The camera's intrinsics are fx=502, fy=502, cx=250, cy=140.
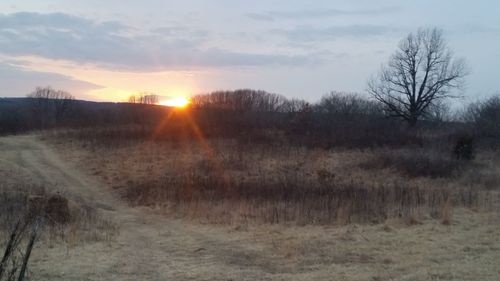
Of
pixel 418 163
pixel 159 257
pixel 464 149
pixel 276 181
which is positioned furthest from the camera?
pixel 464 149

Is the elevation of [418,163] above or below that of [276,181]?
above

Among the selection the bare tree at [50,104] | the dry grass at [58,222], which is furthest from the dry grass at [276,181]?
the bare tree at [50,104]

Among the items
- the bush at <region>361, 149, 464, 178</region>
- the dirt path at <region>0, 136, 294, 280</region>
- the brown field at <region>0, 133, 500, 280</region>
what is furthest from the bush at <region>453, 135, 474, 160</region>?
the dirt path at <region>0, 136, 294, 280</region>

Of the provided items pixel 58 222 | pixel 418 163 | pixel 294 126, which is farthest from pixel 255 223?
pixel 294 126

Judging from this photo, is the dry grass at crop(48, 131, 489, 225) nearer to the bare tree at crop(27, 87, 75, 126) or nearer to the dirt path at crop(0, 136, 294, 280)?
the dirt path at crop(0, 136, 294, 280)

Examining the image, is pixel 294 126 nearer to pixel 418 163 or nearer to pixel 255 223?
pixel 418 163

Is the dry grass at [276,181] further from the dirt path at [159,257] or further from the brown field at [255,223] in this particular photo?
the dirt path at [159,257]

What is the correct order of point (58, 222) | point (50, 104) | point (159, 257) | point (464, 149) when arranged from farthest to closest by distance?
1. point (50, 104)
2. point (464, 149)
3. point (58, 222)
4. point (159, 257)

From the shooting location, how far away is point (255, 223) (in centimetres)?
1223

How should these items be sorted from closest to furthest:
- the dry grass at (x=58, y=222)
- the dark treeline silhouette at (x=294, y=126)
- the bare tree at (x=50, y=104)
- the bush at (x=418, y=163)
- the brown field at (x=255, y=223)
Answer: the brown field at (x=255, y=223), the dry grass at (x=58, y=222), the bush at (x=418, y=163), the dark treeline silhouette at (x=294, y=126), the bare tree at (x=50, y=104)

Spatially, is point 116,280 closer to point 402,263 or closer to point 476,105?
point 402,263

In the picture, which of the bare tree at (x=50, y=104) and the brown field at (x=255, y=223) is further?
the bare tree at (x=50, y=104)

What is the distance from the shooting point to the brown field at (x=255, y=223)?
25.3ft

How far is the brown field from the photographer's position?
25.3 ft
